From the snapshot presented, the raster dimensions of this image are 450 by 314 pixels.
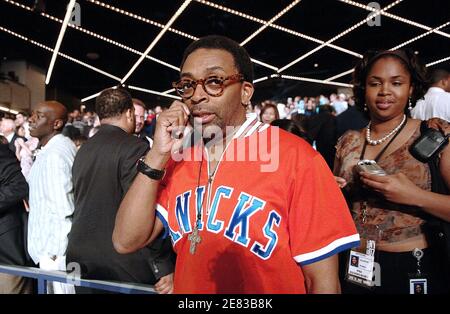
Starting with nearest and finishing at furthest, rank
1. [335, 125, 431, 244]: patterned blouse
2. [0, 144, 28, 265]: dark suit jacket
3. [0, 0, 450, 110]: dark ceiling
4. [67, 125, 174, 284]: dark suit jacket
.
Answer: [335, 125, 431, 244]: patterned blouse
[67, 125, 174, 284]: dark suit jacket
[0, 144, 28, 265]: dark suit jacket
[0, 0, 450, 110]: dark ceiling

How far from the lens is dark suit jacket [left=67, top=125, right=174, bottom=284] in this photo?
8.67 feet

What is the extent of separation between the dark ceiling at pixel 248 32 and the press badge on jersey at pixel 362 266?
23.6ft

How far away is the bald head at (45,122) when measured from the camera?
3.48 meters

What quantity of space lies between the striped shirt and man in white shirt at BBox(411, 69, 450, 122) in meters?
2.80

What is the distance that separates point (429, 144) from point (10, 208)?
10.2 ft

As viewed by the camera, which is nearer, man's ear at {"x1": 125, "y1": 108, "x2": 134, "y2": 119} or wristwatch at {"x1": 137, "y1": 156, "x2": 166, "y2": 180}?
wristwatch at {"x1": 137, "y1": 156, "x2": 166, "y2": 180}

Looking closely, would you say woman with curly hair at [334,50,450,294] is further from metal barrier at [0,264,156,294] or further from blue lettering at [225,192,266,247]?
metal barrier at [0,264,156,294]

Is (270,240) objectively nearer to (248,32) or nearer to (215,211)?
(215,211)

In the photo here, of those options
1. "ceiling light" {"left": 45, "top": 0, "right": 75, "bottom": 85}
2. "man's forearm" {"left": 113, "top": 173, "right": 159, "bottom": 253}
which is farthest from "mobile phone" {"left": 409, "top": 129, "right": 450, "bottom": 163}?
"ceiling light" {"left": 45, "top": 0, "right": 75, "bottom": 85}

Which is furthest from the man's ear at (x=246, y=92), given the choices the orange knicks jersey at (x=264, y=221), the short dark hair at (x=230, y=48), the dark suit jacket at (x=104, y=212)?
the dark suit jacket at (x=104, y=212)

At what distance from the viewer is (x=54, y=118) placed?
3502 mm

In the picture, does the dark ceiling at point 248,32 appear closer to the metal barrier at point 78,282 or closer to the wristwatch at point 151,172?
the metal barrier at point 78,282
